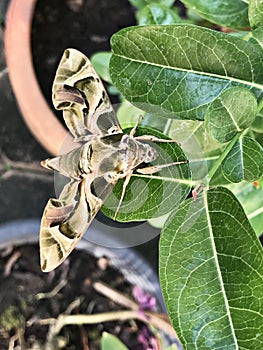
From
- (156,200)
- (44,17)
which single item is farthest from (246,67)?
(44,17)

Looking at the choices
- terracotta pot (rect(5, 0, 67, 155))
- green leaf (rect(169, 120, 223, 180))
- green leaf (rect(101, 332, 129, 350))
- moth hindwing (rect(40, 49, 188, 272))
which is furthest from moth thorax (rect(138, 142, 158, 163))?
terracotta pot (rect(5, 0, 67, 155))

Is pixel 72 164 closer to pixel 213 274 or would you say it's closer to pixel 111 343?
pixel 213 274

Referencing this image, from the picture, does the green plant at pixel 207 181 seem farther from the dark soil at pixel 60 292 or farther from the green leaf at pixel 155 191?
the dark soil at pixel 60 292

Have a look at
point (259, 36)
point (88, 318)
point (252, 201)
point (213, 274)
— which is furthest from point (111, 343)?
point (259, 36)

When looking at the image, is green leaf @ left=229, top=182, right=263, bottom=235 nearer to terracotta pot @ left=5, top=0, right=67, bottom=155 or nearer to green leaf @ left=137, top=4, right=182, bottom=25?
green leaf @ left=137, top=4, right=182, bottom=25

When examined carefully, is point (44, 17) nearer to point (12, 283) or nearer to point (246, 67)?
point (12, 283)
